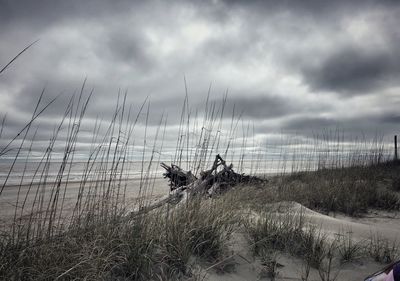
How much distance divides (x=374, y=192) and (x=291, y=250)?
13.2 feet

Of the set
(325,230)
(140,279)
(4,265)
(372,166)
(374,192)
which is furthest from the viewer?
(372,166)

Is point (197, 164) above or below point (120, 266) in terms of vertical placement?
above

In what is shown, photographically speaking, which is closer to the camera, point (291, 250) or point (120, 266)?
point (120, 266)

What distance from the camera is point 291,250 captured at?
2.97m

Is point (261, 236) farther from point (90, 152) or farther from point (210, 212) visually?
point (90, 152)

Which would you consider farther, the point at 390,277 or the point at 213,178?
the point at 213,178

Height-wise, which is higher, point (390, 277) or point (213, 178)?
point (213, 178)

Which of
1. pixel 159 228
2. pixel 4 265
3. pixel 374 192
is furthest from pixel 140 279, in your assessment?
pixel 374 192

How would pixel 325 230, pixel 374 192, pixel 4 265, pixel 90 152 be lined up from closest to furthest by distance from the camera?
pixel 4 265 < pixel 90 152 < pixel 325 230 < pixel 374 192

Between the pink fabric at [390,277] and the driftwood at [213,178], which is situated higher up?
the driftwood at [213,178]

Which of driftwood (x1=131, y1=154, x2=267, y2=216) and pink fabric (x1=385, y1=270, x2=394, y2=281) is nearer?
pink fabric (x1=385, y1=270, x2=394, y2=281)

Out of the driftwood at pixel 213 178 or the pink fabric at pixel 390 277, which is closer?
the pink fabric at pixel 390 277

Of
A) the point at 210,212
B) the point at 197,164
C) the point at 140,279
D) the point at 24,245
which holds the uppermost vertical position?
the point at 197,164

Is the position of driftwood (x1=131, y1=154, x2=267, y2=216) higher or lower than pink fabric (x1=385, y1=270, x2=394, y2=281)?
higher
